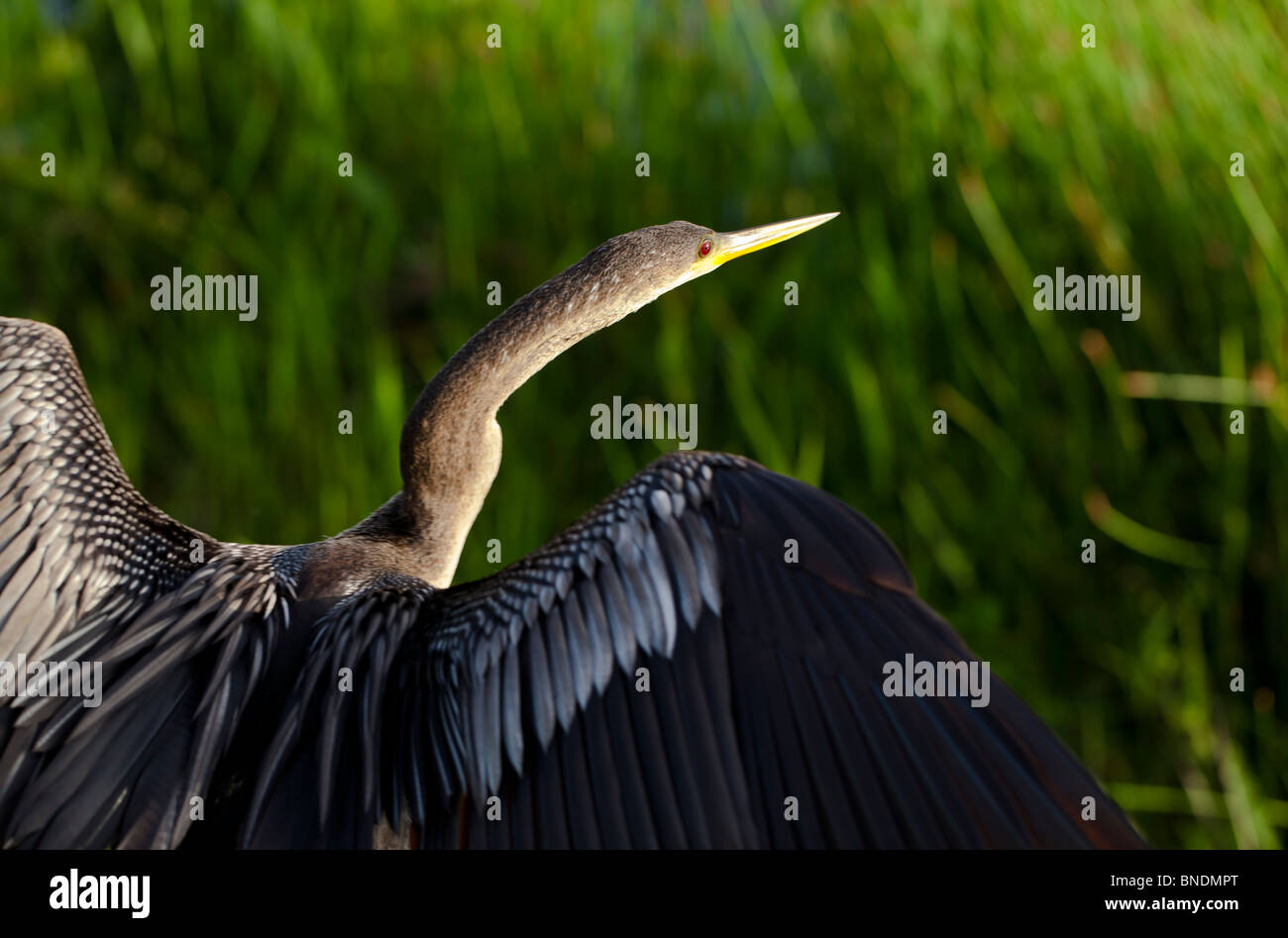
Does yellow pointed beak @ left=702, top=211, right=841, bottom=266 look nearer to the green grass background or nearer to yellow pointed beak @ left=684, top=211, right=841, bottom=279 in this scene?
yellow pointed beak @ left=684, top=211, right=841, bottom=279

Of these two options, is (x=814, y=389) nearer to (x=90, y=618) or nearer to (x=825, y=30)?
(x=825, y=30)

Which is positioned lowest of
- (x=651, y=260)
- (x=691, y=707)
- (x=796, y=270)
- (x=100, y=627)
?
(x=691, y=707)

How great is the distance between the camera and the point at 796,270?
345 cm

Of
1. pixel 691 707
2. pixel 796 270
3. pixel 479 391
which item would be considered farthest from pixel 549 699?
pixel 796 270

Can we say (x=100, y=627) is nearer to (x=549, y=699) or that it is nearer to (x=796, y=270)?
(x=549, y=699)

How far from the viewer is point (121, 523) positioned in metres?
2.08

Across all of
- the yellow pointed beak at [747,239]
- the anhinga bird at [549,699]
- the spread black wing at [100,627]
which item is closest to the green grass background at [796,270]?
the yellow pointed beak at [747,239]

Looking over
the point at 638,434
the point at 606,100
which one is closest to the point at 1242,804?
the point at 638,434

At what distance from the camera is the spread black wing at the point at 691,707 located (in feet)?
5.20

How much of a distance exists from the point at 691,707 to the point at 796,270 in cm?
207

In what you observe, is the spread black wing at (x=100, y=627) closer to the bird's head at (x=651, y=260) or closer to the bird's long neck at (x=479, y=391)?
the bird's long neck at (x=479, y=391)

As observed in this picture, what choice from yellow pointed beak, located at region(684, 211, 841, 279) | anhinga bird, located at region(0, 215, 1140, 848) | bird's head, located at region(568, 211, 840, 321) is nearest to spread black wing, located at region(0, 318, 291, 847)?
anhinga bird, located at region(0, 215, 1140, 848)

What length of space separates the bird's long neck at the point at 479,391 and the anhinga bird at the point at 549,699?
0.03 ft

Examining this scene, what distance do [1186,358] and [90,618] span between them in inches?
104
